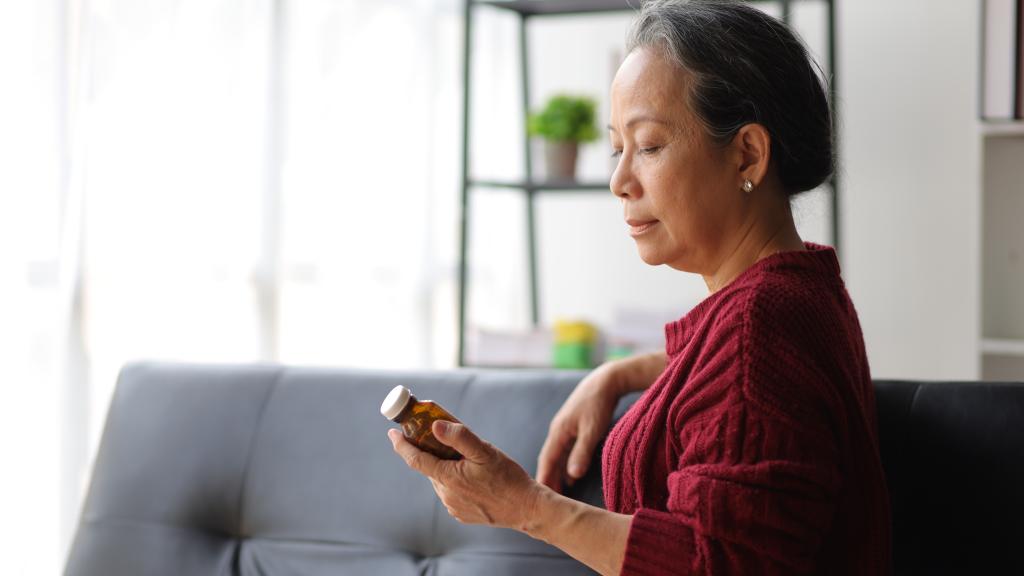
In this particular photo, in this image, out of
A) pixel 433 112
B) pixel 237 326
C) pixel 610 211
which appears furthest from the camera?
pixel 610 211

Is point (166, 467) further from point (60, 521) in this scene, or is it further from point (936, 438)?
point (936, 438)

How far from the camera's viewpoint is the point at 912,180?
3.43m

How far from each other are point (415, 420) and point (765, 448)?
1.24 feet

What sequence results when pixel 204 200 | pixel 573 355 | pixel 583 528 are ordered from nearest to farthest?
pixel 583 528
pixel 204 200
pixel 573 355

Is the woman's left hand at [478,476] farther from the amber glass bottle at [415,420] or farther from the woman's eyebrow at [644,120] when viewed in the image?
the woman's eyebrow at [644,120]

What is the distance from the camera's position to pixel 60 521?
7.70 ft

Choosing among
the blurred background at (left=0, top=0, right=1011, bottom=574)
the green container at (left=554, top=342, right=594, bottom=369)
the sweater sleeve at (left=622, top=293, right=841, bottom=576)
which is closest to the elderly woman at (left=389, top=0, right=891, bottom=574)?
the sweater sleeve at (left=622, top=293, right=841, bottom=576)

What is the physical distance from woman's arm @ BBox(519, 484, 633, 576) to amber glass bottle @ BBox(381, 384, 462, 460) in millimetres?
109

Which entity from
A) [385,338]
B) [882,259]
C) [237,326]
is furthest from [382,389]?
[882,259]

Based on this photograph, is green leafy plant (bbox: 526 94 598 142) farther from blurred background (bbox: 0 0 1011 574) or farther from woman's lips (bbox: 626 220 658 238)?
woman's lips (bbox: 626 220 658 238)

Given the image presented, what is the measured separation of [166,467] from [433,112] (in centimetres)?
211

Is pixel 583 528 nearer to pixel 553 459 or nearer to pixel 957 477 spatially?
pixel 553 459

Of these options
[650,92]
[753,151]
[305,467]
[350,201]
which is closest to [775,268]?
[753,151]

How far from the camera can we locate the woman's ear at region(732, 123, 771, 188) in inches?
46.4
